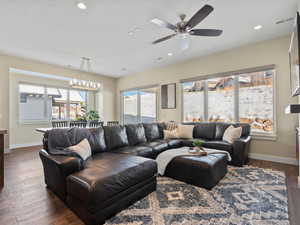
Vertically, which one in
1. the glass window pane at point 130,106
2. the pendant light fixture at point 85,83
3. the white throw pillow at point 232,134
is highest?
the pendant light fixture at point 85,83

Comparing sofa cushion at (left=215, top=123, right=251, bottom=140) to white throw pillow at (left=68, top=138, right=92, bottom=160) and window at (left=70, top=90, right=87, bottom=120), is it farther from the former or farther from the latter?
window at (left=70, top=90, right=87, bottom=120)

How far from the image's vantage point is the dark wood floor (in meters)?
1.68

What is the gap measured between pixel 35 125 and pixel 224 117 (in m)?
6.78

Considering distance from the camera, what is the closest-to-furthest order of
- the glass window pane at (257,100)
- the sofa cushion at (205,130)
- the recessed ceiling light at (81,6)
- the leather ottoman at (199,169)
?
1. the leather ottoman at (199,169)
2. the recessed ceiling light at (81,6)
3. the glass window pane at (257,100)
4. the sofa cushion at (205,130)

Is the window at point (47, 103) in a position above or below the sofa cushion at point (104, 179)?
above

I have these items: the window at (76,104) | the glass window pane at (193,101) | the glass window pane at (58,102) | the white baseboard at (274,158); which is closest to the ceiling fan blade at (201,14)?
the glass window pane at (193,101)

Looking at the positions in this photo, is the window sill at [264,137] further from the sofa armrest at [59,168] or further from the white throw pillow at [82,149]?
the sofa armrest at [59,168]

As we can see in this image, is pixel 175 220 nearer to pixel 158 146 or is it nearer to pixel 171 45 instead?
pixel 158 146

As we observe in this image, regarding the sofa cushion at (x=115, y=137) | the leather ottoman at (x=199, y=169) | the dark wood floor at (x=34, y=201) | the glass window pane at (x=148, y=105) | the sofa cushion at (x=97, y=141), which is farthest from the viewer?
the glass window pane at (x=148, y=105)

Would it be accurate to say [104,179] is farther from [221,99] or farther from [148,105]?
[148,105]

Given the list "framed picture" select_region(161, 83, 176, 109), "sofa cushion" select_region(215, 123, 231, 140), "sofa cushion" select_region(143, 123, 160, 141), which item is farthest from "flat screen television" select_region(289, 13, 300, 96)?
"framed picture" select_region(161, 83, 176, 109)

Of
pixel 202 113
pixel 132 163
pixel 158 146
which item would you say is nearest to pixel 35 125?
pixel 158 146

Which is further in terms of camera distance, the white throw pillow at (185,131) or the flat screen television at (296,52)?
the white throw pillow at (185,131)

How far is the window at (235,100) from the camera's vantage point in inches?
157
